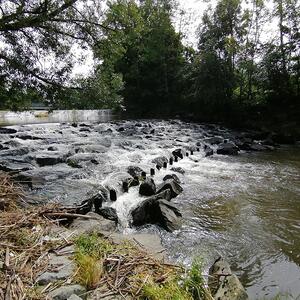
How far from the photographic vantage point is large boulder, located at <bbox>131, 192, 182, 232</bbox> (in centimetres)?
530

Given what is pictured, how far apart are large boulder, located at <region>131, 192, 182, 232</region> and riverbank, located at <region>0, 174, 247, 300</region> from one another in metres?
1.73

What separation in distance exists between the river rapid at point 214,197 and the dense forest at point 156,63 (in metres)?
1.99

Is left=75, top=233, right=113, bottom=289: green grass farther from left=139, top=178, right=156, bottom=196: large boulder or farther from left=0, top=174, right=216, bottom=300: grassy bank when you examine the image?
left=139, top=178, right=156, bottom=196: large boulder

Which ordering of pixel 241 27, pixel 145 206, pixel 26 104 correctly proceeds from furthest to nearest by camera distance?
1. pixel 241 27
2. pixel 26 104
3. pixel 145 206

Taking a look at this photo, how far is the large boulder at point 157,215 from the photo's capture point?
17.4 ft

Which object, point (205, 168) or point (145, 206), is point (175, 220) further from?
point (205, 168)

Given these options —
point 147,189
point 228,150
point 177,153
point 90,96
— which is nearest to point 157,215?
point 147,189

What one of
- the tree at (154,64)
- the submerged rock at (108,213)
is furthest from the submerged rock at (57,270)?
the tree at (154,64)

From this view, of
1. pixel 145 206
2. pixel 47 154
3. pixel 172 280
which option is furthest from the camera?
pixel 47 154

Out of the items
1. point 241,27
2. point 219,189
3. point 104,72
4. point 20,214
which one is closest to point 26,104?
point 104,72

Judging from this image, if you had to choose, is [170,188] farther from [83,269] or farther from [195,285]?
[83,269]

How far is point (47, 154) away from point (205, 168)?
5021mm

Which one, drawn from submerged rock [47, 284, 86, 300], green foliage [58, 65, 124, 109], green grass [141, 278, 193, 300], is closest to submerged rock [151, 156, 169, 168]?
green foliage [58, 65, 124, 109]

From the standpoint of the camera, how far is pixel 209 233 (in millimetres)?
5203
